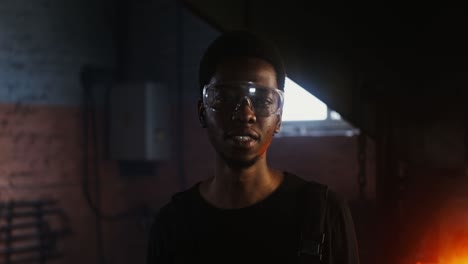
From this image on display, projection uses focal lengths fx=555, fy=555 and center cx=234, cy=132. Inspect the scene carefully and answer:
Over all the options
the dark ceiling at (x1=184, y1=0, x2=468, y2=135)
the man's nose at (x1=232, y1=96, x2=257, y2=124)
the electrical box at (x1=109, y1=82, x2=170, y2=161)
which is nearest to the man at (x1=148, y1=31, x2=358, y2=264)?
the man's nose at (x1=232, y1=96, x2=257, y2=124)

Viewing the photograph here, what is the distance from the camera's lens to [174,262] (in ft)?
3.79

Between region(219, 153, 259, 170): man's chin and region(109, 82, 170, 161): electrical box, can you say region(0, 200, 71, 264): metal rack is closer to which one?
region(109, 82, 170, 161): electrical box

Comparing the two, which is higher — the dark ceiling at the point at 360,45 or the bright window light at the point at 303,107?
the dark ceiling at the point at 360,45

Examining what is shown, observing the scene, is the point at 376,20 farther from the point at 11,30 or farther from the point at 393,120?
Answer: the point at 11,30

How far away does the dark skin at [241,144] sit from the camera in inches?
42.9

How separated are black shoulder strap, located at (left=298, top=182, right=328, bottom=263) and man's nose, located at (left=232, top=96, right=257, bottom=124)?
19cm

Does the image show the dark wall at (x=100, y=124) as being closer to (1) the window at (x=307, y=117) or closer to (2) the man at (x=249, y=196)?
(1) the window at (x=307, y=117)

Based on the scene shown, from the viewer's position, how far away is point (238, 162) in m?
1.12

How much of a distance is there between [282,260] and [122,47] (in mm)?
5035

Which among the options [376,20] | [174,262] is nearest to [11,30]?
[376,20]

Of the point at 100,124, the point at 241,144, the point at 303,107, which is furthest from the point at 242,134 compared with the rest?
the point at 100,124

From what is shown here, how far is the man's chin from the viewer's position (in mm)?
1113

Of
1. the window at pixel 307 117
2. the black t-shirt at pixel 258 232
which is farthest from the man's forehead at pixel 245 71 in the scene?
the window at pixel 307 117

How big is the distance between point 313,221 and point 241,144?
20 centimetres
